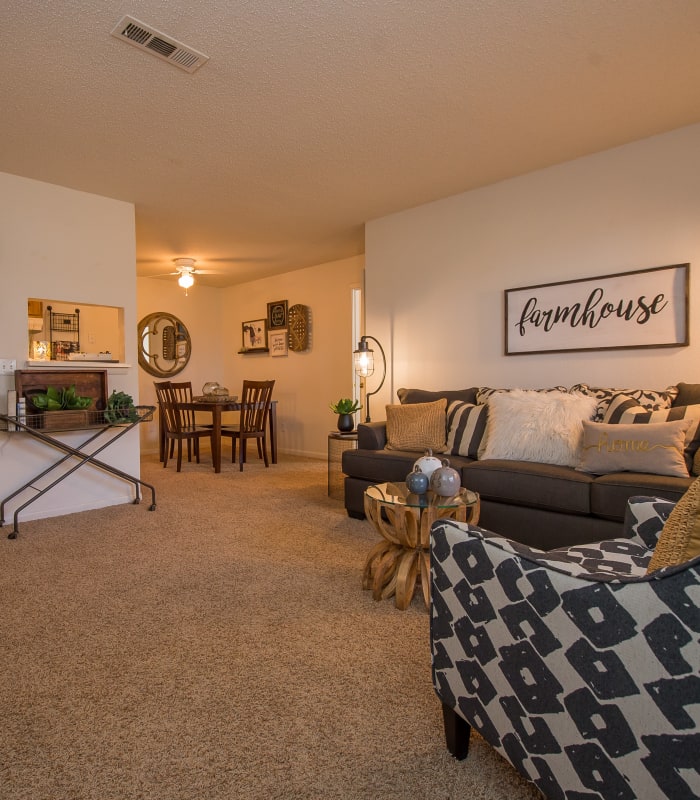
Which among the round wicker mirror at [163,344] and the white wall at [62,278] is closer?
the white wall at [62,278]

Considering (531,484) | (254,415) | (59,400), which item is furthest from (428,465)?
(254,415)

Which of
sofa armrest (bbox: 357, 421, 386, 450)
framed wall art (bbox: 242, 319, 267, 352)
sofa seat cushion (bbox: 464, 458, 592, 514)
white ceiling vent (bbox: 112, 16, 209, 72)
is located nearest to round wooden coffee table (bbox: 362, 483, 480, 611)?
sofa seat cushion (bbox: 464, 458, 592, 514)

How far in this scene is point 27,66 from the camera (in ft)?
7.64

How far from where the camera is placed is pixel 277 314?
6852 mm

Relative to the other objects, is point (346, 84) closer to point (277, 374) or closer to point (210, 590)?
point (210, 590)

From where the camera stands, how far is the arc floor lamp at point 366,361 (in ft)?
14.2

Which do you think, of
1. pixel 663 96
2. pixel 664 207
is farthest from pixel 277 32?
pixel 664 207

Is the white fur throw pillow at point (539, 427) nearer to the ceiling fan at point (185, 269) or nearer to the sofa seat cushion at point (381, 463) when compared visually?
the sofa seat cushion at point (381, 463)

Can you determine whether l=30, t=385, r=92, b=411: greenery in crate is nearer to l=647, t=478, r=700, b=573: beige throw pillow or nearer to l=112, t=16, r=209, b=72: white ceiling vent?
l=112, t=16, r=209, b=72: white ceiling vent

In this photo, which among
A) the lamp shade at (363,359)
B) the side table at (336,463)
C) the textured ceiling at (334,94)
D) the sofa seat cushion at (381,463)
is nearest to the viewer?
the textured ceiling at (334,94)

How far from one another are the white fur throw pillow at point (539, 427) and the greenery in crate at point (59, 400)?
9.18 ft

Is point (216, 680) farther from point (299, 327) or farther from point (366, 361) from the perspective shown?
point (299, 327)

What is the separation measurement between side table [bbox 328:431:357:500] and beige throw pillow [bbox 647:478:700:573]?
3070 mm

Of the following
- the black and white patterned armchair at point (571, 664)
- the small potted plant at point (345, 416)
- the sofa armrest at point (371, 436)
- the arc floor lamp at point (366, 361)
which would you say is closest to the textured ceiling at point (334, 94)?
the arc floor lamp at point (366, 361)
